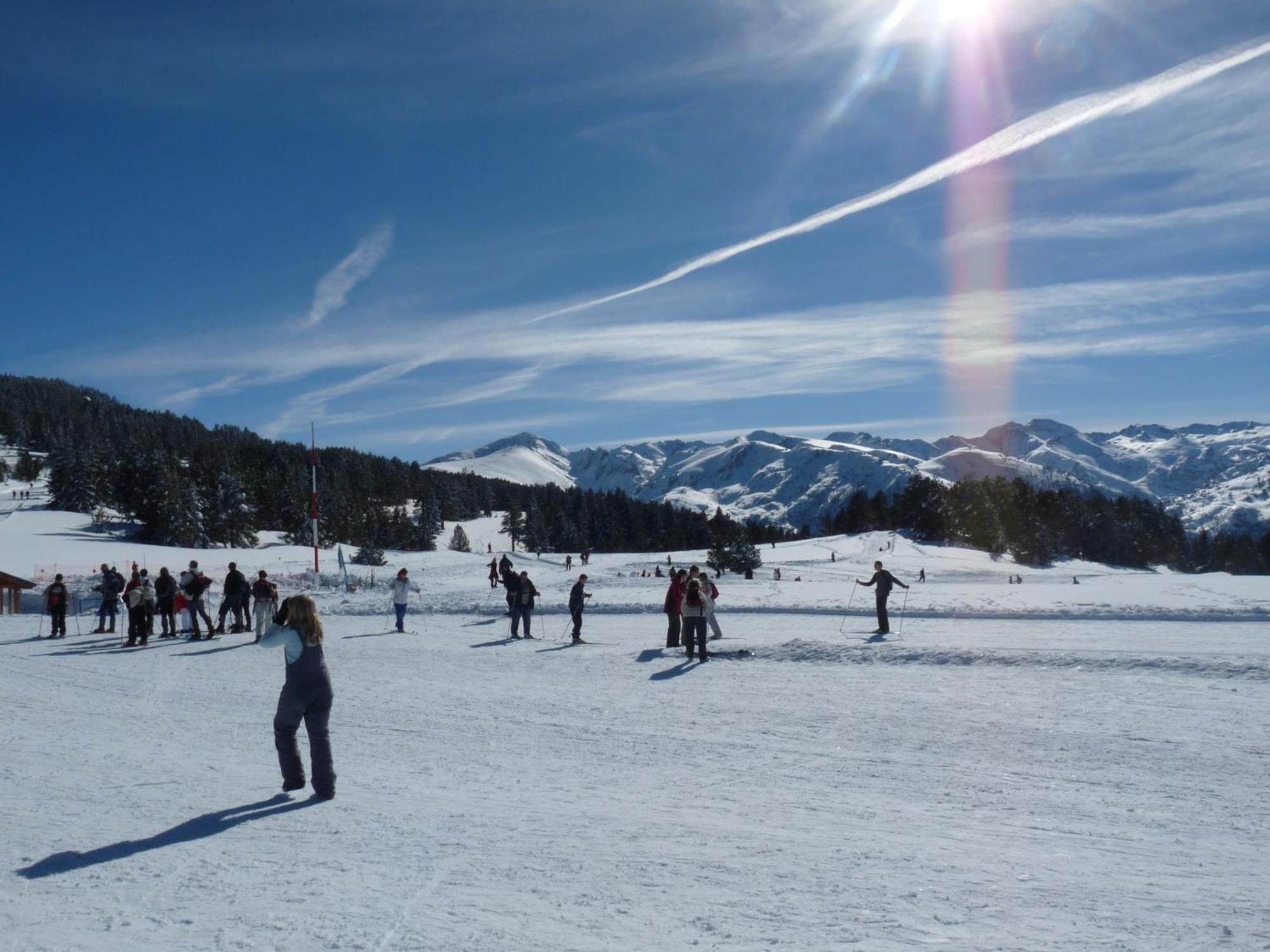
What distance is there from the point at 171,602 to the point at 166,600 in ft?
0.37

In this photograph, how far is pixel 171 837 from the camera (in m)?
6.68

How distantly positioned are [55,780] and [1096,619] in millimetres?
23486

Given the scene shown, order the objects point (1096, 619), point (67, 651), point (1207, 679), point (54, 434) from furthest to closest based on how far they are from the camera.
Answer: point (54, 434) < point (1096, 619) < point (67, 651) < point (1207, 679)

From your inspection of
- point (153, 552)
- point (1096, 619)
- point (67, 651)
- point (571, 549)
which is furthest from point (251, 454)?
point (1096, 619)

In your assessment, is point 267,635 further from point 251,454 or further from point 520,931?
point 251,454

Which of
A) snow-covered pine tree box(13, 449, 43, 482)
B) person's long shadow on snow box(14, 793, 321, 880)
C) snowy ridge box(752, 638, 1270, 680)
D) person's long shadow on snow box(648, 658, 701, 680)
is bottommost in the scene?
person's long shadow on snow box(648, 658, 701, 680)

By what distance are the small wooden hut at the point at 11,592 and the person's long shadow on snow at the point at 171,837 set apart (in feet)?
95.7

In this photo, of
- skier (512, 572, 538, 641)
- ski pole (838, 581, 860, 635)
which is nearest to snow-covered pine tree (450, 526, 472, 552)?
ski pole (838, 581, 860, 635)

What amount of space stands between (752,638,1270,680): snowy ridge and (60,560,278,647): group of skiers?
36.8 feet

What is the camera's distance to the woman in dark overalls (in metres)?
7.55

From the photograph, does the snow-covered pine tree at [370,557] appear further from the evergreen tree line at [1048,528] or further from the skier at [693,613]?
the evergreen tree line at [1048,528]

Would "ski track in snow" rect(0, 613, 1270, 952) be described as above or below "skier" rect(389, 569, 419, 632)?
below

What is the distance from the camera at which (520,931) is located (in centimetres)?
506

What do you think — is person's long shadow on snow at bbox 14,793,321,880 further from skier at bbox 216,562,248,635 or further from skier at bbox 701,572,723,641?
skier at bbox 216,562,248,635
